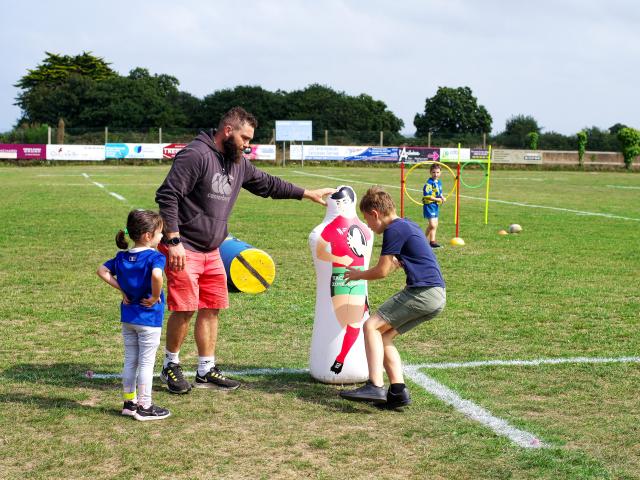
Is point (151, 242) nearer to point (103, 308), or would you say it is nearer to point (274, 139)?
point (103, 308)

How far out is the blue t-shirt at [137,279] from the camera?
4.98 metres

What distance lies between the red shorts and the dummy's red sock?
0.87 m

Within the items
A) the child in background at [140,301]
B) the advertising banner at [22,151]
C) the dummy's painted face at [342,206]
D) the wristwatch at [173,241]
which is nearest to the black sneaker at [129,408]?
the child in background at [140,301]

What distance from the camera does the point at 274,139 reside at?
57.4 metres

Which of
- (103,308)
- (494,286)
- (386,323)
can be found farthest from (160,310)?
(494,286)

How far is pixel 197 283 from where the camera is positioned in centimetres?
577

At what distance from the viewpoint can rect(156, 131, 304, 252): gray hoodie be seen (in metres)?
5.50

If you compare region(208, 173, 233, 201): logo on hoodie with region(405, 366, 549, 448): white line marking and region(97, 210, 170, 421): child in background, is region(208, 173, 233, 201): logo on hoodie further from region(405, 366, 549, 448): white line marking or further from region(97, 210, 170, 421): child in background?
region(405, 366, 549, 448): white line marking

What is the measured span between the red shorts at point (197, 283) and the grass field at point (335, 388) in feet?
1.98

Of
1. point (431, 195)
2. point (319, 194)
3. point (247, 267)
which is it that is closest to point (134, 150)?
point (431, 195)

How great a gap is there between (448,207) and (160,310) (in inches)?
737

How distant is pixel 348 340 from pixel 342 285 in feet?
1.27

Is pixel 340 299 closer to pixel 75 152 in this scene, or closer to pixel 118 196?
pixel 118 196

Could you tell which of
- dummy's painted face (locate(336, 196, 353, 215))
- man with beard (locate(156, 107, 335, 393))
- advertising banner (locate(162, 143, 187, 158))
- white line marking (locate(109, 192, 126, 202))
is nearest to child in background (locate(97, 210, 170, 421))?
man with beard (locate(156, 107, 335, 393))
